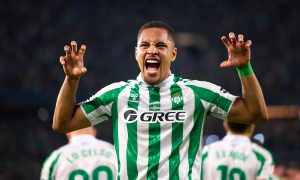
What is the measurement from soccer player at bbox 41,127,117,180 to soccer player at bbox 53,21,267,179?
2554 millimetres

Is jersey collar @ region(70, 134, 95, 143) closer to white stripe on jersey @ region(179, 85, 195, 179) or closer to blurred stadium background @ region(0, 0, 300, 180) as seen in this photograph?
white stripe on jersey @ region(179, 85, 195, 179)

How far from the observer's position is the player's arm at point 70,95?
11.9 ft

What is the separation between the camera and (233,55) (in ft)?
11.6

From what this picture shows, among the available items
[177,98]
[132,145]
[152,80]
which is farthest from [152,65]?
[132,145]

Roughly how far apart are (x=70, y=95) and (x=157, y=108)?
0.49m

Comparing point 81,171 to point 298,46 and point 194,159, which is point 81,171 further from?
point 298,46

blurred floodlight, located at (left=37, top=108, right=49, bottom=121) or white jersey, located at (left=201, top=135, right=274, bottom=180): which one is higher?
blurred floodlight, located at (left=37, top=108, right=49, bottom=121)

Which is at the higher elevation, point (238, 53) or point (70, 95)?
point (238, 53)

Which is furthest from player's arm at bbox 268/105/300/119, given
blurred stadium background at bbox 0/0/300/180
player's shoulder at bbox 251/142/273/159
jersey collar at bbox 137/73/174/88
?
jersey collar at bbox 137/73/174/88

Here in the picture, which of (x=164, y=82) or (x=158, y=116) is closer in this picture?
(x=158, y=116)

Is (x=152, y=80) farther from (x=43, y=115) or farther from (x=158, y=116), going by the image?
(x=43, y=115)

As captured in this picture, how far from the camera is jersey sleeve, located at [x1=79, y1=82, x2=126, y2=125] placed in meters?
3.80

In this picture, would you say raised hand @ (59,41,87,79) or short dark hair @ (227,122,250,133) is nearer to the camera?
raised hand @ (59,41,87,79)

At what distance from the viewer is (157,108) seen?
146 inches
